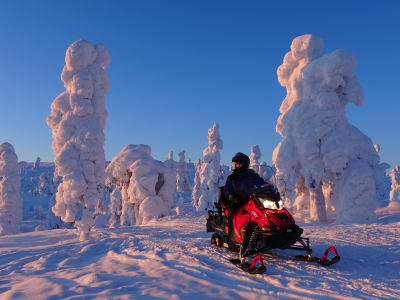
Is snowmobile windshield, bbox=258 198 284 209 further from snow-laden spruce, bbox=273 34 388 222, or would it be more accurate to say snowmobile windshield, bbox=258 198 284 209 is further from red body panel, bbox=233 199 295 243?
snow-laden spruce, bbox=273 34 388 222

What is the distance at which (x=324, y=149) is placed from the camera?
1527 cm

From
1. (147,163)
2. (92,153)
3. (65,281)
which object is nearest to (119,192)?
(147,163)

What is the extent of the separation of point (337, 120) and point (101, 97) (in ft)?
51.4

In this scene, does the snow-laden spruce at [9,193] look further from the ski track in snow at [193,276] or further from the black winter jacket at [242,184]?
the black winter jacket at [242,184]

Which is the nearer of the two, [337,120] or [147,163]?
[337,120]

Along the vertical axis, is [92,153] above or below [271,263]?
above

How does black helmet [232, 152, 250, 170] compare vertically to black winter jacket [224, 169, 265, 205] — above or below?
above

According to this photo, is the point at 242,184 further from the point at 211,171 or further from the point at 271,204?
the point at 211,171

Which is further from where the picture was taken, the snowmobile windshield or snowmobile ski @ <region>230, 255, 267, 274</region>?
the snowmobile windshield

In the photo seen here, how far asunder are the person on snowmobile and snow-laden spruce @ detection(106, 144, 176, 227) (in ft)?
60.7

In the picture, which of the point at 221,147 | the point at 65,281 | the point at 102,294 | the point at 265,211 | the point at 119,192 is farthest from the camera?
the point at 221,147

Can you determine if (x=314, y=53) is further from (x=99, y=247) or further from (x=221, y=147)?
(x=221, y=147)

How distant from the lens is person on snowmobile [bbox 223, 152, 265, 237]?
16.5 feet

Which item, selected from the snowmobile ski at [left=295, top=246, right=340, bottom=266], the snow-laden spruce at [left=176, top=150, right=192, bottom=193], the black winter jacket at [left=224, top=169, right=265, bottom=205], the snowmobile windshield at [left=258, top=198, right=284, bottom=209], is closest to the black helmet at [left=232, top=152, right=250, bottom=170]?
the black winter jacket at [left=224, top=169, right=265, bottom=205]
